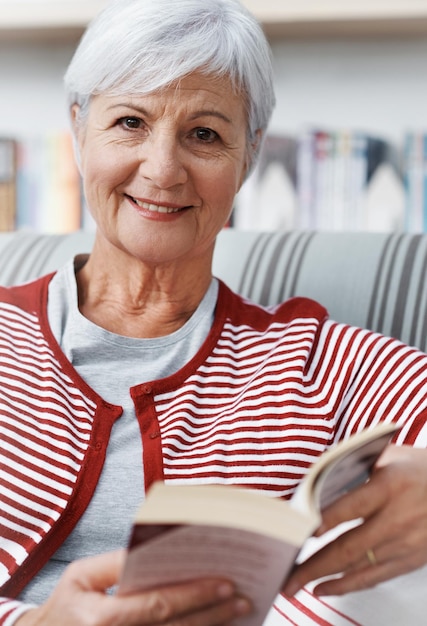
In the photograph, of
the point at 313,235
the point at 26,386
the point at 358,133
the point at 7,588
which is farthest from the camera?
the point at 358,133

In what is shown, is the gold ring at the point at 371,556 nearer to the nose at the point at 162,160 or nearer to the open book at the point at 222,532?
the open book at the point at 222,532

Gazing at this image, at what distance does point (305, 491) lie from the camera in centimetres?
65

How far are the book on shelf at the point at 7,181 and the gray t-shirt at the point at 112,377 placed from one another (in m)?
0.80

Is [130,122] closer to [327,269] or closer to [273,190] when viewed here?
[327,269]

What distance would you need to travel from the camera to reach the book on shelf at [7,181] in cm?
195

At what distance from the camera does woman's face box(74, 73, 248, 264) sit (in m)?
1.09

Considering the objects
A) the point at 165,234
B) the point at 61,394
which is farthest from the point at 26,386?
the point at 165,234

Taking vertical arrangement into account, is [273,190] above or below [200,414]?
above

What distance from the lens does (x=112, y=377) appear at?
110 cm

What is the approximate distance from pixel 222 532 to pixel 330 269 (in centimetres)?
77

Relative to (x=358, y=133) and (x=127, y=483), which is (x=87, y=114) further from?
(x=358, y=133)

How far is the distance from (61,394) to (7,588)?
234mm

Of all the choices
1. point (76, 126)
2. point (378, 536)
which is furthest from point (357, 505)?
point (76, 126)

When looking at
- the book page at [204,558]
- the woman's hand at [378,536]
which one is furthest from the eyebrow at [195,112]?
the book page at [204,558]
